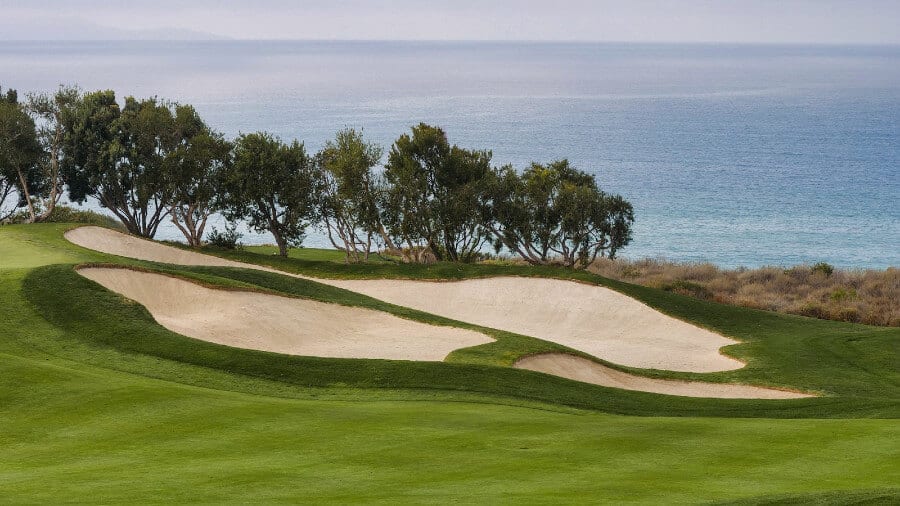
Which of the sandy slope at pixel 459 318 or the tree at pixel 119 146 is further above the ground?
the tree at pixel 119 146

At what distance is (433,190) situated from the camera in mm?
46625

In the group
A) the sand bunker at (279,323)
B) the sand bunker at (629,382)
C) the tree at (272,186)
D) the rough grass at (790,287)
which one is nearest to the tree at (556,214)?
the rough grass at (790,287)

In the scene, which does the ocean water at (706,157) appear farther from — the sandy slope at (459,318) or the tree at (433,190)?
the sandy slope at (459,318)

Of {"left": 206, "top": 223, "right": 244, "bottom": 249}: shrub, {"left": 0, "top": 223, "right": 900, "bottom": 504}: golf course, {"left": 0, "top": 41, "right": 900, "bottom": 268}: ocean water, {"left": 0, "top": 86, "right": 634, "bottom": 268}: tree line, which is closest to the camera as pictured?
{"left": 0, "top": 223, "right": 900, "bottom": 504}: golf course

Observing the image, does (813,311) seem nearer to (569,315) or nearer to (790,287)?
(790,287)

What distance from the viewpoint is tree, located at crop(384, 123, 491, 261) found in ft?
148

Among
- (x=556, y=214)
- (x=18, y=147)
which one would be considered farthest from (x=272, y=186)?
(x=556, y=214)

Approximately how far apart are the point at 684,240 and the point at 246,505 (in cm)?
7435

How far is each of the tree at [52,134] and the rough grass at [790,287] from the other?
92.3 feet

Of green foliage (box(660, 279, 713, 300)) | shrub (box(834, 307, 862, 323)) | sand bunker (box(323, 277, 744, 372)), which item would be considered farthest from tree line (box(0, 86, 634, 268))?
shrub (box(834, 307, 862, 323))

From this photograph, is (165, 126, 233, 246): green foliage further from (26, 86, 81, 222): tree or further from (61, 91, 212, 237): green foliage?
(26, 86, 81, 222): tree

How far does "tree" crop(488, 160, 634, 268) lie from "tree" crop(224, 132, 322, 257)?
8.96m

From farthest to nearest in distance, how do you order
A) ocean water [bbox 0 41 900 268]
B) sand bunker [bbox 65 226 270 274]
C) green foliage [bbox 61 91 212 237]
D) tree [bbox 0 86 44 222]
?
ocean water [bbox 0 41 900 268] → green foliage [bbox 61 91 212 237] → tree [bbox 0 86 44 222] → sand bunker [bbox 65 226 270 274]

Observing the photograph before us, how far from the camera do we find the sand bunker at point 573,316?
30.8m
